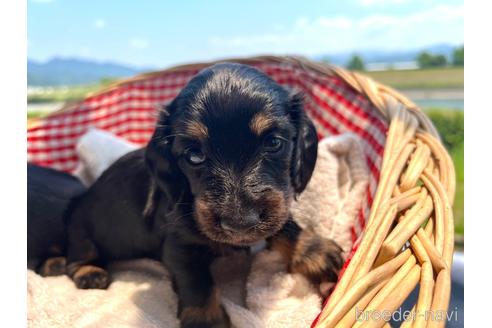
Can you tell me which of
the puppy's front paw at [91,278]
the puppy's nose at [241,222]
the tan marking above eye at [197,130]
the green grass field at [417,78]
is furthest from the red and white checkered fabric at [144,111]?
the puppy's nose at [241,222]

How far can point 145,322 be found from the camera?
152 centimetres

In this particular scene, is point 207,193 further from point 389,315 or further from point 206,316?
point 389,315

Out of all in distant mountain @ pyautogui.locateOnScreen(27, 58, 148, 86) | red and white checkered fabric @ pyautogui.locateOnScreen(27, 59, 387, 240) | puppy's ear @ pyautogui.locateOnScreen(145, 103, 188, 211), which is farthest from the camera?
distant mountain @ pyautogui.locateOnScreen(27, 58, 148, 86)

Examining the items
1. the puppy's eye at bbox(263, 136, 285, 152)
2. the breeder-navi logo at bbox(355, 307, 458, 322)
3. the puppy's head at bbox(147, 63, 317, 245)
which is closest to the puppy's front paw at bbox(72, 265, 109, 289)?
the puppy's head at bbox(147, 63, 317, 245)

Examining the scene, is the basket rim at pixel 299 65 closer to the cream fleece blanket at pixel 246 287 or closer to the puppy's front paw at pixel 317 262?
the cream fleece blanket at pixel 246 287

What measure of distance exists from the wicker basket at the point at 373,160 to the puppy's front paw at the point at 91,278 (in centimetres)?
67

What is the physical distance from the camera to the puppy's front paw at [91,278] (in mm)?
1770

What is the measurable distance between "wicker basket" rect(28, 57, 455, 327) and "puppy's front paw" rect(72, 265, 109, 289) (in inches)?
26.5

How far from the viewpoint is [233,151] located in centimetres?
125

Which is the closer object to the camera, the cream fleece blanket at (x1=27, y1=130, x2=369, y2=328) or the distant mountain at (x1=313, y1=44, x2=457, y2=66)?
the cream fleece blanket at (x1=27, y1=130, x2=369, y2=328)

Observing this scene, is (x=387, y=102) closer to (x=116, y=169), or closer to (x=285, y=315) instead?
(x=285, y=315)

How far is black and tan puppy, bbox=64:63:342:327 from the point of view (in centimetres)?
125

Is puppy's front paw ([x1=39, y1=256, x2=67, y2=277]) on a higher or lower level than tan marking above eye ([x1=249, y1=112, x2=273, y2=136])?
lower

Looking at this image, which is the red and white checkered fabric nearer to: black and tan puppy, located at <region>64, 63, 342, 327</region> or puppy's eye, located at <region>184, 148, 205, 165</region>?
black and tan puppy, located at <region>64, 63, 342, 327</region>
